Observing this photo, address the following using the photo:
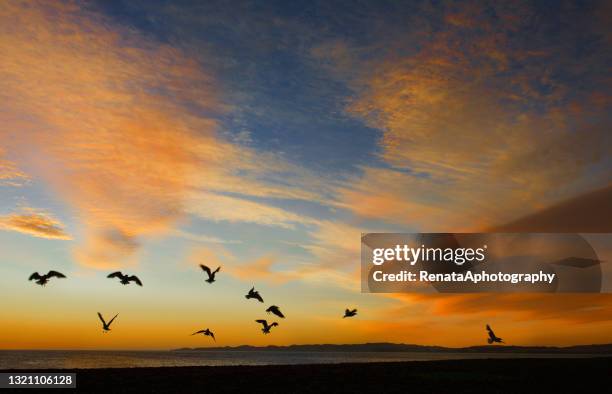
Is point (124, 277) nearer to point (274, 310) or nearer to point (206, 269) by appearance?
point (206, 269)

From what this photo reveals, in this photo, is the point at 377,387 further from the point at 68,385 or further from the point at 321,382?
the point at 68,385

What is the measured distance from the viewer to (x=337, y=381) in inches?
1601

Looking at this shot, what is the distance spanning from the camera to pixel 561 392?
110ft

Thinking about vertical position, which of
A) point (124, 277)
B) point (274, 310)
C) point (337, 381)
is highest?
point (124, 277)

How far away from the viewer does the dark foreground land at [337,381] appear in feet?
116

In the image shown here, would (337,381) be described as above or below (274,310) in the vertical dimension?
below

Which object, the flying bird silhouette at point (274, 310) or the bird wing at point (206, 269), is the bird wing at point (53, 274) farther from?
the flying bird silhouette at point (274, 310)

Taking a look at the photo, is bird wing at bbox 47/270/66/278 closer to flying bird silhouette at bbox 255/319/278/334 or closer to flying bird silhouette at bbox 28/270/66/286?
flying bird silhouette at bbox 28/270/66/286

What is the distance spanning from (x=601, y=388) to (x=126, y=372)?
3729cm

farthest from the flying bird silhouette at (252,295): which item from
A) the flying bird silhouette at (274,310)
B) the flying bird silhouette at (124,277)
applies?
the flying bird silhouette at (124,277)

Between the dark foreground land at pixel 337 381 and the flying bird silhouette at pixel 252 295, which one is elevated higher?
the flying bird silhouette at pixel 252 295

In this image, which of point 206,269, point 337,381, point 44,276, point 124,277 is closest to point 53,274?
point 44,276

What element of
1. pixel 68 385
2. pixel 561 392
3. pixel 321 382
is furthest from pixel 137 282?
pixel 561 392

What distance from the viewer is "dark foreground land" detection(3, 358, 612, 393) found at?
35469 millimetres
